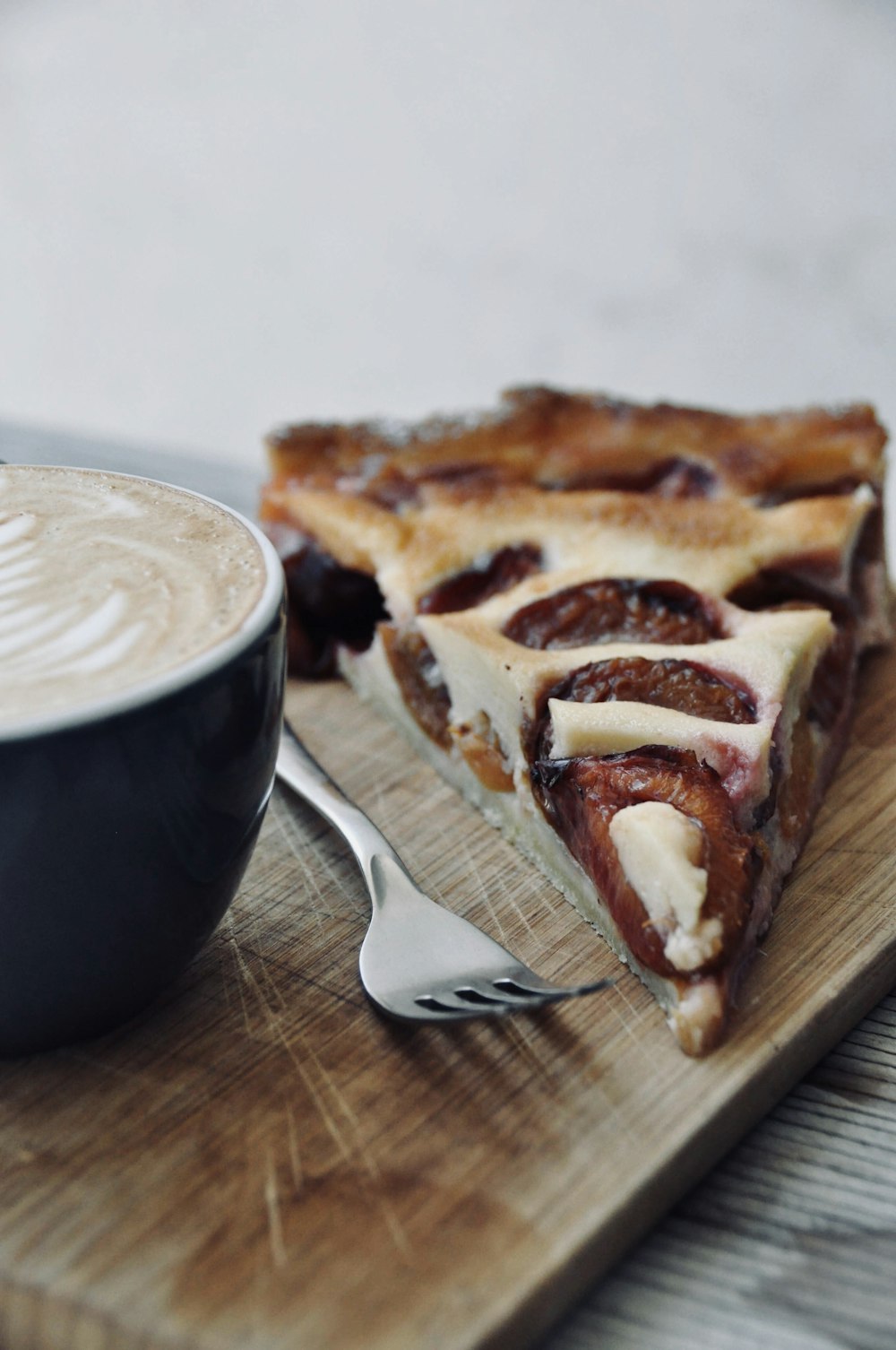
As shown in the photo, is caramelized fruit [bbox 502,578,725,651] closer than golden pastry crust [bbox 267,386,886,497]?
Yes

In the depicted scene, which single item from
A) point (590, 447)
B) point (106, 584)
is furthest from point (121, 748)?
point (590, 447)

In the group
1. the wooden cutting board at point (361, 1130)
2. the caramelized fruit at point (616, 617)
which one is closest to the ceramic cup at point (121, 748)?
the wooden cutting board at point (361, 1130)

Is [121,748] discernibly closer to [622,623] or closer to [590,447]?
[622,623]

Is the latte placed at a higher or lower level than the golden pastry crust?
higher

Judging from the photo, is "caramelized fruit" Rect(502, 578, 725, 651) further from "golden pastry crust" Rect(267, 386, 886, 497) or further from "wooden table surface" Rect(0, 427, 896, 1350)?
"wooden table surface" Rect(0, 427, 896, 1350)

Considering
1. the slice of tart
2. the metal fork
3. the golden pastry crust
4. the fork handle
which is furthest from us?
the golden pastry crust

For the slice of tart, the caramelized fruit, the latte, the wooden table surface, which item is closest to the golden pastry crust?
the slice of tart

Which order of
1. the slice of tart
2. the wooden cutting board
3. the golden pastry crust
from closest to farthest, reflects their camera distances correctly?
the wooden cutting board
the slice of tart
the golden pastry crust
